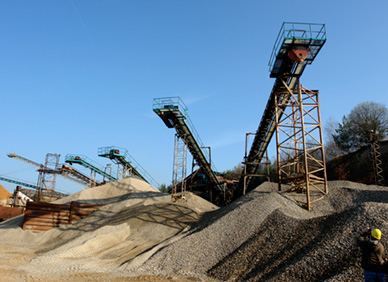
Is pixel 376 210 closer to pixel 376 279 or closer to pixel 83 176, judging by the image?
pixel 376 279

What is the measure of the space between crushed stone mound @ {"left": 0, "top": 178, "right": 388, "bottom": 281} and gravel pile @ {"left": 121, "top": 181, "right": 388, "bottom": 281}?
0.02m

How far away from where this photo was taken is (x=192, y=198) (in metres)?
20.8

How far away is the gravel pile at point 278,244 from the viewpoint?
6.57 meters

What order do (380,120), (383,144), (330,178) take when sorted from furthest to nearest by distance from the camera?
(380,120) → (330,178) → (383,144)

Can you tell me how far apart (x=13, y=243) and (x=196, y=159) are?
45.1ft

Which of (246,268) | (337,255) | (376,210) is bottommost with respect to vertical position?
(246,268)

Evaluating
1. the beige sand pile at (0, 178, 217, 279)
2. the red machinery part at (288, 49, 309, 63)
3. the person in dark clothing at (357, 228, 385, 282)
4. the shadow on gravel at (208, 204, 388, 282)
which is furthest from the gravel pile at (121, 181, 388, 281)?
the red machinery part at (288, 49, 309, 63)

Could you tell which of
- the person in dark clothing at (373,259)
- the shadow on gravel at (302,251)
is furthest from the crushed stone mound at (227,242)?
the person in dark clothing at (373,259)

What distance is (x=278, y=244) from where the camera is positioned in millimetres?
8484

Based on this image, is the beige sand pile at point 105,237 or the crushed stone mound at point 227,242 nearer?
the crushed stone mound at point 227,242

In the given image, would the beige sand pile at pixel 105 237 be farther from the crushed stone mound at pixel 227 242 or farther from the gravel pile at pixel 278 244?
the gravel pile at pixel 278 244

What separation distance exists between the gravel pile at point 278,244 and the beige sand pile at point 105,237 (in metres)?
1.77

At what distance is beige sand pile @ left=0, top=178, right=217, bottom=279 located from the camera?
10039 millimetres

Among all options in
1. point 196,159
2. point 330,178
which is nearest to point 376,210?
Result: point 196,159
